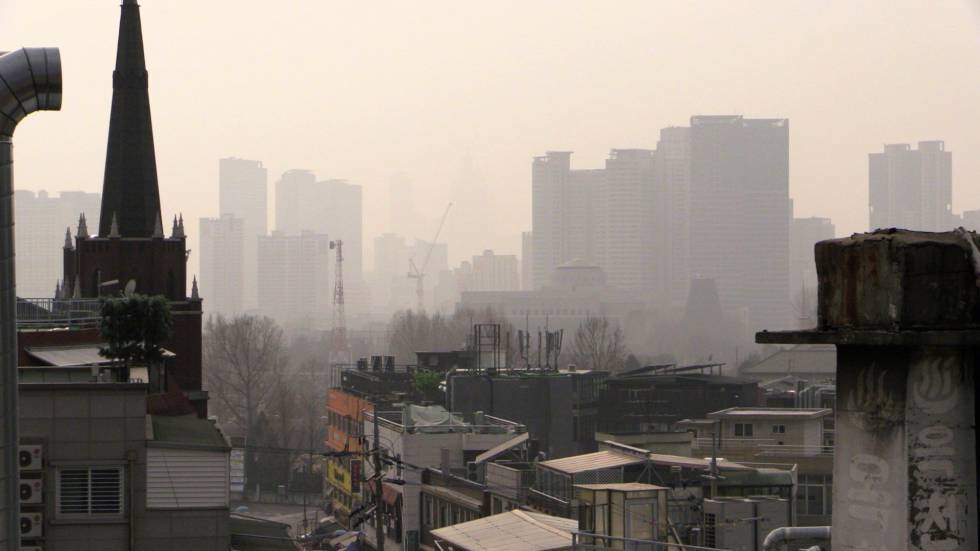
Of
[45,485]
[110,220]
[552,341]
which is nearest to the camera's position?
[45,485]

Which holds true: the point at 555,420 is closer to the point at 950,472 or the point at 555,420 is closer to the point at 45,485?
the point at 45,485

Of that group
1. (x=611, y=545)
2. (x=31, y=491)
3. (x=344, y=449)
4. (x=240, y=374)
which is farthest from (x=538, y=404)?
(x=240, y=374)

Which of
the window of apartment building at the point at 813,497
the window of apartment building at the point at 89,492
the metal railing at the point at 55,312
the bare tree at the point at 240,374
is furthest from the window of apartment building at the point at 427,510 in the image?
the bare tree at the point at 240,374

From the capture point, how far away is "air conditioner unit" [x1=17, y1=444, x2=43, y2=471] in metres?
16.9

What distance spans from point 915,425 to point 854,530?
50 cm

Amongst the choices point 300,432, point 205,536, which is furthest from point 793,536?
point 300,432

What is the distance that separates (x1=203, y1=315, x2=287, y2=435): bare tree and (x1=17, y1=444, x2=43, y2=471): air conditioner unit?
7155cm

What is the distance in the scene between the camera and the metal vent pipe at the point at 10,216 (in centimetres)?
1081

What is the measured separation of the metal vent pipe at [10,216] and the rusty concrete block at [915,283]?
269 inches

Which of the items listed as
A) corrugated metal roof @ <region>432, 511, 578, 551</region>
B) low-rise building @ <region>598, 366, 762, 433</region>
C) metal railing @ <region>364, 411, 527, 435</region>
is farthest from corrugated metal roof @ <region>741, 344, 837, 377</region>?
corrugated metal roof @ <region>432, 511, 578, 551</region>

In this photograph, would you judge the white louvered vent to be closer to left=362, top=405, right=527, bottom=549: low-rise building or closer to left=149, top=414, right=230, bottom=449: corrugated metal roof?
left=149, top=414, right=230, bottom=449: corrugated metal roof

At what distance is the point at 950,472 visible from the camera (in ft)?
19.5

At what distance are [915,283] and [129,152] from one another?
38.2 m

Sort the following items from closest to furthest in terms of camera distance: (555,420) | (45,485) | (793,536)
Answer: (793,536) → (45,485) → (555,420)
